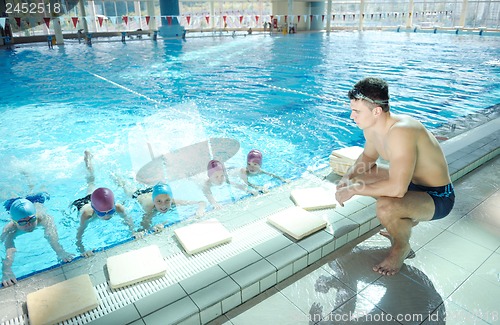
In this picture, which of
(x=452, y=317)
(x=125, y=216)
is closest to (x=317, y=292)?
(x=452, y=317)

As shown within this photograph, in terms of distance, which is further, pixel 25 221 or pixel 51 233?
pixel 51 233

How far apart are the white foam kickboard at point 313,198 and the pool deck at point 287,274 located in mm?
77

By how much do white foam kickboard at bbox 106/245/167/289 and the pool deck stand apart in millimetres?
49

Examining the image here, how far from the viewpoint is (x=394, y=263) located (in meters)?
2.36

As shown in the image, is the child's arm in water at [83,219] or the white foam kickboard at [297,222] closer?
the white foam kickboard at [297,222]

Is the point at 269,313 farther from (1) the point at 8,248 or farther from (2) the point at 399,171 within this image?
(1) the point at 8,248

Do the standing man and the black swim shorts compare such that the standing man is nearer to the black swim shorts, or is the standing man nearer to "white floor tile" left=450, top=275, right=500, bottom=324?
the black swim shorts

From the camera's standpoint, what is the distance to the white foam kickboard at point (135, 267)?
88.3 inches

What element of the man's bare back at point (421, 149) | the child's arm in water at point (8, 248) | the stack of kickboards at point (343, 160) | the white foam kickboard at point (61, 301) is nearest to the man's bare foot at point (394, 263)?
the man's bare back at point (421, 149)

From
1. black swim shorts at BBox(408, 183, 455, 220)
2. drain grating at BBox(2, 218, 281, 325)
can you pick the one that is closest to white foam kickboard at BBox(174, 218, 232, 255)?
drain grating at BBox(2, 218, 281, 325)

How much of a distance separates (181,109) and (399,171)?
284 inches

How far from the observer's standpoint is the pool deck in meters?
2.05

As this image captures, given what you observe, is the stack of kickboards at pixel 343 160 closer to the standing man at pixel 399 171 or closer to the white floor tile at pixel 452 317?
the standing man at pixel 399 171

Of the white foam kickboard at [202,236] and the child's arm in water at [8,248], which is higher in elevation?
the white foam kickboard at [202,236]
